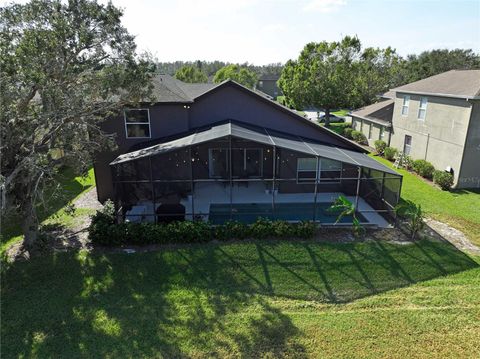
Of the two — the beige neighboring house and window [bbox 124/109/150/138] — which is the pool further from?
the beige neighboring house

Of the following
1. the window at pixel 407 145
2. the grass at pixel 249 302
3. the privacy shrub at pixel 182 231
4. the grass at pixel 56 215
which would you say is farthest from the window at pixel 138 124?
the window at pixel 407 145

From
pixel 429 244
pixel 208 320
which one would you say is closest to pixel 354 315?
pixel 208 320

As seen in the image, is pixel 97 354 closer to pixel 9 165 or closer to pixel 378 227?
pixel 9 165

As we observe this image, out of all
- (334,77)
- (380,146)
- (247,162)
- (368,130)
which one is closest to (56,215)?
(247,162)

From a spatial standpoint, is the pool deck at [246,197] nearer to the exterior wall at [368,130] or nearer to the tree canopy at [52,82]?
the tree canopy at [52,82]

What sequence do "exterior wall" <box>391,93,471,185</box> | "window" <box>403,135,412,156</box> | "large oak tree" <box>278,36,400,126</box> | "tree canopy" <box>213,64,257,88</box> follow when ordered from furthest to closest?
"tree canopy" <box>213,64,257,88</box> → "large oak tree" <box>278,36,400,126</box> → "window" <box>403,135,412,156</box> → "exterior wall" <box>391,93,471,185</box>

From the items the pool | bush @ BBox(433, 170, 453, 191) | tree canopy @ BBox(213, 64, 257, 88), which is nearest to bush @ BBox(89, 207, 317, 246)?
the pool
